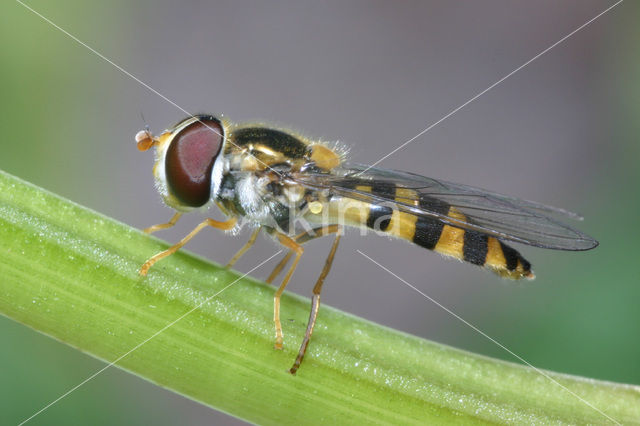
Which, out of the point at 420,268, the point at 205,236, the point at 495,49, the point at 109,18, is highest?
the point at 495,49

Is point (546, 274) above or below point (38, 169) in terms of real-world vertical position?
above

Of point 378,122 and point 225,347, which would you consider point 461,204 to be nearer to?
point 225,347

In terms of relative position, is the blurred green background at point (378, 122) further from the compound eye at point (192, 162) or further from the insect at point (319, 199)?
the compound eye at point (192, 162)

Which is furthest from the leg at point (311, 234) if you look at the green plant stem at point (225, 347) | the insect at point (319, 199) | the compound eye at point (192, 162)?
the green plant stem at point (225, 347)

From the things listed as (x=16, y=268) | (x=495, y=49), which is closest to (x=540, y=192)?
(x=495, y=49)

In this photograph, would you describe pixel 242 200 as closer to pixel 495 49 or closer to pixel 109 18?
pixel 109 18

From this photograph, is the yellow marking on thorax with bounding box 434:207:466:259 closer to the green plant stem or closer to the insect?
the insect

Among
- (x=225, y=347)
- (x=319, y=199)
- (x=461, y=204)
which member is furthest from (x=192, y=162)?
(x=461, y=204)

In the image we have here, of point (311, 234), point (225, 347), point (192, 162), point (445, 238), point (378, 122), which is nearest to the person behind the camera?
point (225, 347)
